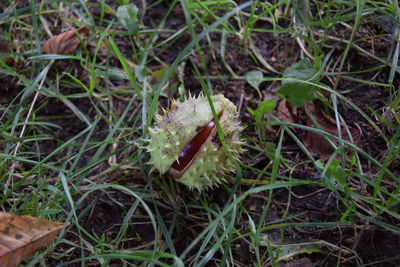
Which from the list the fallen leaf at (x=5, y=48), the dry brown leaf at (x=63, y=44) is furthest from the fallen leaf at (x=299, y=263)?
the fallen leaf at (x=5, y=48)


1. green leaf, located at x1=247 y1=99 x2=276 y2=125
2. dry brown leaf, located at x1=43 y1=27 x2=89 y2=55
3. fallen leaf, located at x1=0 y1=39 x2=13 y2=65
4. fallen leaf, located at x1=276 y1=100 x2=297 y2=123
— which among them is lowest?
fallen leaf, located at x1=276 y1=100 x2=297 y2=123

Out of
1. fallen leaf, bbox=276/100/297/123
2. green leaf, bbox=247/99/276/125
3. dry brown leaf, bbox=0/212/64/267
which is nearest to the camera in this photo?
dry brown leaf, bbox=0/212/64/267

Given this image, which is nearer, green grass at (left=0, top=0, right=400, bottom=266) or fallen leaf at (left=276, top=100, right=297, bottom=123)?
green grass at (left=0, top=0, right=400, bottom=266)

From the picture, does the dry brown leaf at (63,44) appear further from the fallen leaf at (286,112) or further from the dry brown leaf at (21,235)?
the fallen leaf at (286,112)

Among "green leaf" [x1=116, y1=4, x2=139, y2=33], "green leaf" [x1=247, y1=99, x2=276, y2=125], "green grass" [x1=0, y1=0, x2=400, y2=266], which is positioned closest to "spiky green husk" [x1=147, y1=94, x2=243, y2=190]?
"green grass" [x1=0, y1=0, x2=400, y2=266]

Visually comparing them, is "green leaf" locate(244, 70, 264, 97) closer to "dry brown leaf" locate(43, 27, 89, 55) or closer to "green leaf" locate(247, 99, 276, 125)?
"green leaf" locate(247, 99, 276, 125)

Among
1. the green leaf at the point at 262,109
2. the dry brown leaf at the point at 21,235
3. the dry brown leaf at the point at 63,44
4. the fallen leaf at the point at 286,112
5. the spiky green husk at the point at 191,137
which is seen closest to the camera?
the dry brown leaf at the point at 21,235

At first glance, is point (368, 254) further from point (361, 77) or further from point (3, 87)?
point (3, 87)
